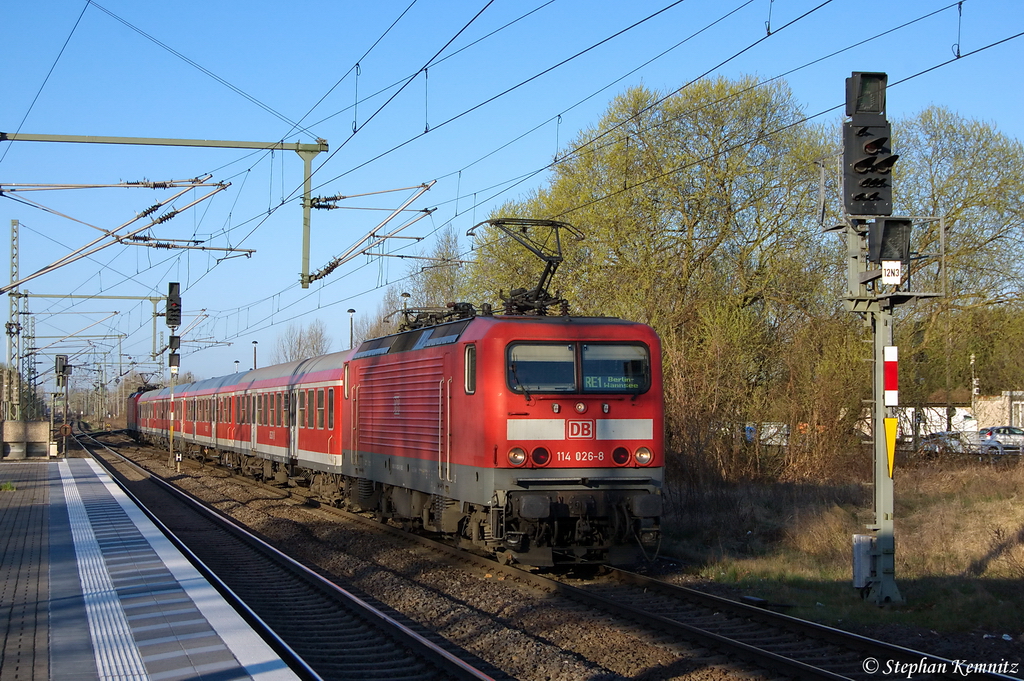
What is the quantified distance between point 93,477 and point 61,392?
2440cm

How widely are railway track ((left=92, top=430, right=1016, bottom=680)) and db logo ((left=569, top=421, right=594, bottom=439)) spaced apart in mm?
1761

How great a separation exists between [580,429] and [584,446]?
0.21 m

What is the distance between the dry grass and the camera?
374 inches

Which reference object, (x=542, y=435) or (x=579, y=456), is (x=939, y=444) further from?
(x=542, y=435)

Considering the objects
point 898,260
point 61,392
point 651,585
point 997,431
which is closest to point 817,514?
point 651,585

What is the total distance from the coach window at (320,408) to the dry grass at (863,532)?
25.7ft

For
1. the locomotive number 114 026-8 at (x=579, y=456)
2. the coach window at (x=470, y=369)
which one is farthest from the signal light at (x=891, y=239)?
the coach window at (x=470, y=369)

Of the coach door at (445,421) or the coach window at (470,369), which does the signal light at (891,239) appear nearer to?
the coach window at (470,369)

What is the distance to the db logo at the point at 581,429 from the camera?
38.1ft

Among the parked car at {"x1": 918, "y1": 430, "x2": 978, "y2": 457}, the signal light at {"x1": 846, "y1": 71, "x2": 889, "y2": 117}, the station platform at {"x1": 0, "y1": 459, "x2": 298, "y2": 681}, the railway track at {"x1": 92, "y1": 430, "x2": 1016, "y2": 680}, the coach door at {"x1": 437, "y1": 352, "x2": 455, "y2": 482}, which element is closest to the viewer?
the station platform at {"x1": 0, "y1": 459, "x2": 298, "y2": 681}

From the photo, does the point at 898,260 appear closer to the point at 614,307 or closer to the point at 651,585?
the point at 651,585

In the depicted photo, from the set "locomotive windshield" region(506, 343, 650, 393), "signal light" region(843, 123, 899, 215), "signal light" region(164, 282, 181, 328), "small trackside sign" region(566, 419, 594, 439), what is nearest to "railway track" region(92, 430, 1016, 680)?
"small trackside sign" region(566, 419, 594, 439)

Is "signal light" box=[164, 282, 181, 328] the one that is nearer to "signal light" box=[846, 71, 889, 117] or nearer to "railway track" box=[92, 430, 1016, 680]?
"railway track" box=[92, 430, 1016, 680]

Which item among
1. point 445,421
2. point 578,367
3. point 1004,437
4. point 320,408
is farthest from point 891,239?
point 1004,437
